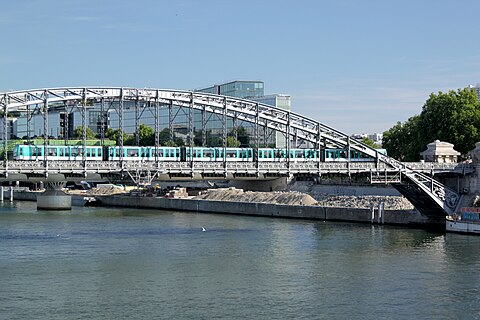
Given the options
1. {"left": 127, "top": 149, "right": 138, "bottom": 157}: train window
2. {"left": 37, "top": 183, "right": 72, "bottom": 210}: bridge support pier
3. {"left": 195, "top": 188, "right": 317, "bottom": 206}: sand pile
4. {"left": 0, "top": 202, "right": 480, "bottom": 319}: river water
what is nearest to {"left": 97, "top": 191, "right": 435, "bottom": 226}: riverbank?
{"left": 195, "top": 188, "right": 317, "bottom": 206}: sand pile

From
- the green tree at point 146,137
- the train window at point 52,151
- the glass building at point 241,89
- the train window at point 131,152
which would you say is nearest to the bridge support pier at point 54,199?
the train window at point 52,151

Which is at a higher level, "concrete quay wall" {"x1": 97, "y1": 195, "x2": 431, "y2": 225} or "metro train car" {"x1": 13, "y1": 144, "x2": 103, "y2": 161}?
"metro train car" {"x1": 13, "y1": 144, "x2": 103, "y2": 161}

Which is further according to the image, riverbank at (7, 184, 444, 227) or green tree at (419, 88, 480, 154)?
green tree at (419, 88, 480, 154)

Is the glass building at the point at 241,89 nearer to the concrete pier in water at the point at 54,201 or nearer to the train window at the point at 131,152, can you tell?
the concrete pier in water at the point at 54,201

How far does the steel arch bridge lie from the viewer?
2478 inches

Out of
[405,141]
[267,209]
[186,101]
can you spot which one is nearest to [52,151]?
[186,101]

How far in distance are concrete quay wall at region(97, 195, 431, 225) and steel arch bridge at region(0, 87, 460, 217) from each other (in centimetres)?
198

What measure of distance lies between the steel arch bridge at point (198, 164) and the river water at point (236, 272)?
418 centimetres

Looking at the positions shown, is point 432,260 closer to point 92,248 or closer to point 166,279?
point 166,279

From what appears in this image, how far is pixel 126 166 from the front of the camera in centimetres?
6431

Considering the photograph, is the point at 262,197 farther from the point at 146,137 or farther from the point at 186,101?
the point at 146,137

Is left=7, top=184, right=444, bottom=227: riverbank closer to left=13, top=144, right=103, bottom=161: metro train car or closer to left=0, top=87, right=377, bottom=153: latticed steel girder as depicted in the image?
left=0, top=87, right=377, bottom=153: latticed steel girder

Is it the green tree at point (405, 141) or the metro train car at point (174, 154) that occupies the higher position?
the green tree at point (405, 141)

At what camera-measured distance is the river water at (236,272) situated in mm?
37156
